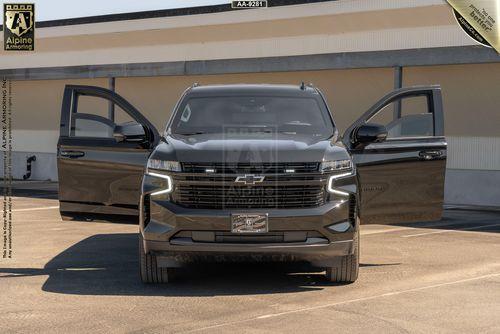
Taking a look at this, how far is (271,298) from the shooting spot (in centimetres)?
885

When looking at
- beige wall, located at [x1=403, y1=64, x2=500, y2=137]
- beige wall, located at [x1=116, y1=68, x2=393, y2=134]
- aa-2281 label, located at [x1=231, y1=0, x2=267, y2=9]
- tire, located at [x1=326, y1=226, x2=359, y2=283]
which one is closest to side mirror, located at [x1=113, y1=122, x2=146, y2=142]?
tire, located at [x1=326, y1=226, x2=359, y2=283]

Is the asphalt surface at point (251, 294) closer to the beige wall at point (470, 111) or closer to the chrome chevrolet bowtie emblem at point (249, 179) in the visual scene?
the chrome chevrolet bowtie emblem at point (249, 179)

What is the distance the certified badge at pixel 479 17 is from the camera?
22922mm

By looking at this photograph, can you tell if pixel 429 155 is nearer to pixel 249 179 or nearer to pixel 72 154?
pixel 249 179

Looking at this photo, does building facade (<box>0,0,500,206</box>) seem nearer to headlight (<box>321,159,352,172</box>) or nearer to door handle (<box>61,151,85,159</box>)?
headlight (<box>321,159,352,172</box>)

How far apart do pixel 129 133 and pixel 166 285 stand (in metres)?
1.73

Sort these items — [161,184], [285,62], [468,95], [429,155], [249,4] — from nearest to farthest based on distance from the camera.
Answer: [161,184] → [429,155] → [468,95] → [285,62] → [249,4]

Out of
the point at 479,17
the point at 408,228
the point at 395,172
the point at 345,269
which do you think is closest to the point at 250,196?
the point at 345,269

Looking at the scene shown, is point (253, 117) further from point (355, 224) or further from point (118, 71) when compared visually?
point (118, 71)

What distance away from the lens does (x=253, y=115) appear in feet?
34.2

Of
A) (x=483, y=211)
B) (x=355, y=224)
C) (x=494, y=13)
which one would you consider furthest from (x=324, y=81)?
(x=355, y=224)

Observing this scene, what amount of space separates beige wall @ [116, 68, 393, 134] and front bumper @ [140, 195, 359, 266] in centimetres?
1663

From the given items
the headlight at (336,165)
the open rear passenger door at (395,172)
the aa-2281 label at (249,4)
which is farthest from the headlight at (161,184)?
the aa-2281 label at (249,4)

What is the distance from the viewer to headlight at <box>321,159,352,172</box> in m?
9.15
